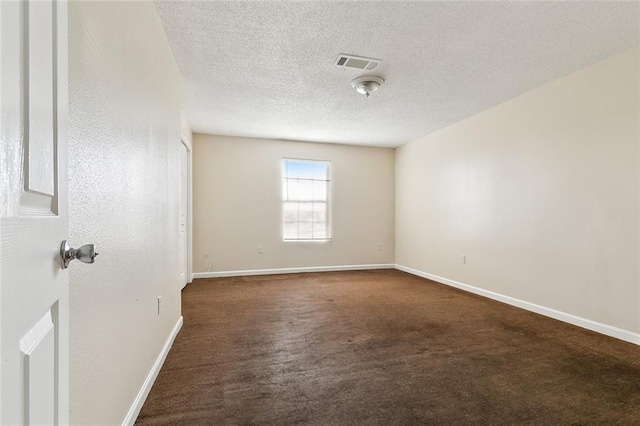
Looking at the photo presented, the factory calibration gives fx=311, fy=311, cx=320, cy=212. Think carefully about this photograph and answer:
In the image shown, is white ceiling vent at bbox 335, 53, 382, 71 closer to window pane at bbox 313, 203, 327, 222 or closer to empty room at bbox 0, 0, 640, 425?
empty room at bbox 0, 0, 640, 425

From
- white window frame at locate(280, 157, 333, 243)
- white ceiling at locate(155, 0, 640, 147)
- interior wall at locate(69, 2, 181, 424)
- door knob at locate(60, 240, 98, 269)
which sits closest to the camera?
door knob at locate(60, 240, 98, 269)

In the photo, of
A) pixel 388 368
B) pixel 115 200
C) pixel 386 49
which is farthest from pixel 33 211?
pixel 386 49

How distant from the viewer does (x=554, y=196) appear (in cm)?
324

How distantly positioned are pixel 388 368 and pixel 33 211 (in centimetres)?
216

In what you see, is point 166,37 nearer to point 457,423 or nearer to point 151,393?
point 151,393

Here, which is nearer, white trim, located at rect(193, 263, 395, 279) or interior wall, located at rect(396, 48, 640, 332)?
interior wall, located at rect(396, 48, 640, 332)

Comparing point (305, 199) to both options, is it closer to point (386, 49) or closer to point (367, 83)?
point (367, 83)

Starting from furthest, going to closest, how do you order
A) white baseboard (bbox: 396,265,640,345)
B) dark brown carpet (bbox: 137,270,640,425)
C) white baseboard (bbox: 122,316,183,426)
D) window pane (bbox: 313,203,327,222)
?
window pane (bbox: 313,203,327,222), white baseboard (bbox: 396,265,640,345), dark brown carpet (bbox: 137,270,640,425), white baseboard (bbox: 122,316,183,426)

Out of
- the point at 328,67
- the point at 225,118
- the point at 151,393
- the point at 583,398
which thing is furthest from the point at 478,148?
the point at 151,393

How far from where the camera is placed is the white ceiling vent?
2.71 meters

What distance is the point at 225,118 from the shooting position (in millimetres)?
4410

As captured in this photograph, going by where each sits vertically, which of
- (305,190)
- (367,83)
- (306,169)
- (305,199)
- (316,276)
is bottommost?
(316,276)

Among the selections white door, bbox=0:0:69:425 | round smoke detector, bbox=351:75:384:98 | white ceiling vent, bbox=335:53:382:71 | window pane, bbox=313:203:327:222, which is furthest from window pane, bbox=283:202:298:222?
white door, bbox=0:0:69:425

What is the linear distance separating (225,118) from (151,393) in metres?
3.54
